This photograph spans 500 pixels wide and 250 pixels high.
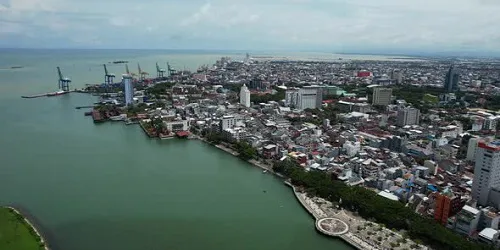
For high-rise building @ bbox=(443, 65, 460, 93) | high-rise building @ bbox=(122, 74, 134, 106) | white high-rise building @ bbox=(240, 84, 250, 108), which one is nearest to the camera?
high-rise building @ bbox=(122, 74, 134, 106)

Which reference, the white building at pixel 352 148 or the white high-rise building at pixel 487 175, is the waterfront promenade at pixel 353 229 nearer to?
the white high-rise building at pixel 487 175

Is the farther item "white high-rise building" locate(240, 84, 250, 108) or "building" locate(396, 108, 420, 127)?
"white high-rise building" locate(240, 84, 250, 108)

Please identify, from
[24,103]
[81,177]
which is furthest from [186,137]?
[24,103]

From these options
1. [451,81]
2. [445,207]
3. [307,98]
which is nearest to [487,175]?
[445,207]

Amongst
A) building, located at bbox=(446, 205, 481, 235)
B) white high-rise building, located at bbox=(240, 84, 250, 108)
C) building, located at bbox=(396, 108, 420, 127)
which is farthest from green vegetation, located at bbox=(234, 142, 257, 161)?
white high-rise building, located at bbox=(240, 84, 250, 108)

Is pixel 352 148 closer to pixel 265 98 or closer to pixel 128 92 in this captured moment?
pixel 265 98

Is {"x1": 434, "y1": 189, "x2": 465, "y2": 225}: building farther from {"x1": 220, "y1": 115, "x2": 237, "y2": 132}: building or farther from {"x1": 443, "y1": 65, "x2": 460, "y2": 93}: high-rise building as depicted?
{"x1": 443, "y1": 65, "x2": 460, "y2": 93}: high-rise building

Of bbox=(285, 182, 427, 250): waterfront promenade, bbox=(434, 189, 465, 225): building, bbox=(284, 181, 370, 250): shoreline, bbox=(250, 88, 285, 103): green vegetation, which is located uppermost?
bbox=(250, 88, 285, 103): green vegetation
